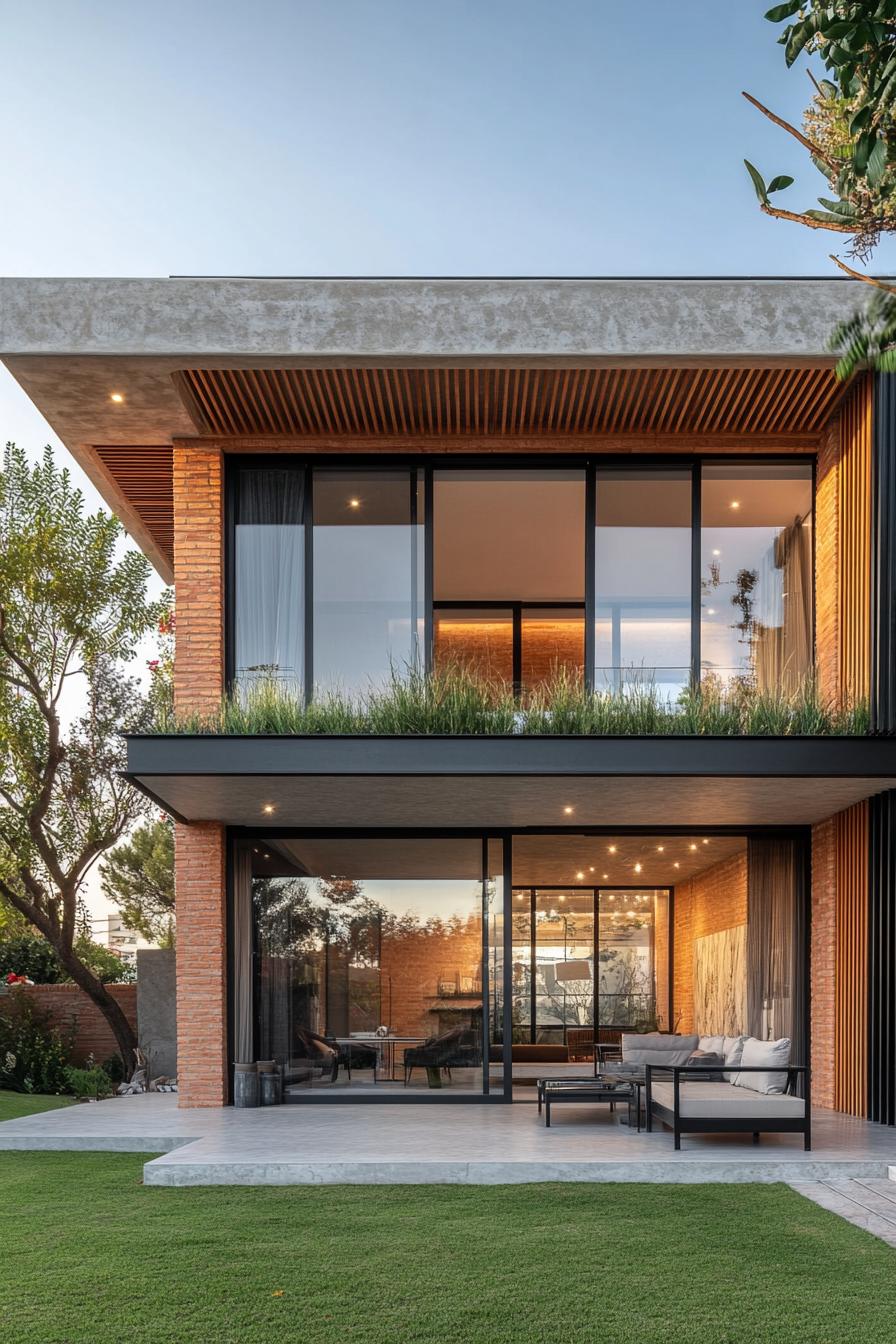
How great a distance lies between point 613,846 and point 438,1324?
914 centimetres

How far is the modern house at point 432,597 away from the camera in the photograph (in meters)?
10.3

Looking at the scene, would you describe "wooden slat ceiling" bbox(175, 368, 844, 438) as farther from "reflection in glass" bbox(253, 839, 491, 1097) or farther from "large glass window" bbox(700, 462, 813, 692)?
"reflection in glass" bbox(253, 839, 491, 1097)

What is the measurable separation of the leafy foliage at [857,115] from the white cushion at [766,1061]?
24.3ft

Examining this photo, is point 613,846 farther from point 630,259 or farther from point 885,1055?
point 630,259

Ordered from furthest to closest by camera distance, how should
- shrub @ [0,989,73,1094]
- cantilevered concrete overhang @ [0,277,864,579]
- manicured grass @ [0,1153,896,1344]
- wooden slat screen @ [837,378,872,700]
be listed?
1. shrub @ [0,989,73,1094]
2. wooden slat screen @ [837,378,872,700]
3. cantilevered concrete overhang @ [0,277,864,579]
4. manicured grass @ [0,1153,896,1344]

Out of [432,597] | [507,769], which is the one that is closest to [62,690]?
[432,597]

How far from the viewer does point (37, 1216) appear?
23.6 feet

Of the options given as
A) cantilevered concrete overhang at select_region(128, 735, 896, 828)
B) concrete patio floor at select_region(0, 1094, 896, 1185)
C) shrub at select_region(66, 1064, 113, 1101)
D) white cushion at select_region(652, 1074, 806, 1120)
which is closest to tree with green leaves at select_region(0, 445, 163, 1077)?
shrub at select_region(66, 1064, 113, 1101)

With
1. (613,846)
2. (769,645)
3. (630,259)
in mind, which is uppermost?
(630,259)

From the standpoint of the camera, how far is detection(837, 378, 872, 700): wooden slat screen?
34.7 feet

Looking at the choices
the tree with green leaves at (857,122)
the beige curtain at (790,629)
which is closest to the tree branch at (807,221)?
the tree with green leaves at (857,122)

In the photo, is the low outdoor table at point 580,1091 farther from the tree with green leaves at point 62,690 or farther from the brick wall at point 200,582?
the tree with green leaves at point 62,690

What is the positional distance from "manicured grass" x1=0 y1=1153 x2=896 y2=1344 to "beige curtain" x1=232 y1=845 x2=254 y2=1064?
3.64 meters

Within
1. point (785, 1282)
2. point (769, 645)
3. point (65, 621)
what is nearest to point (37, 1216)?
point (785, 1282)
